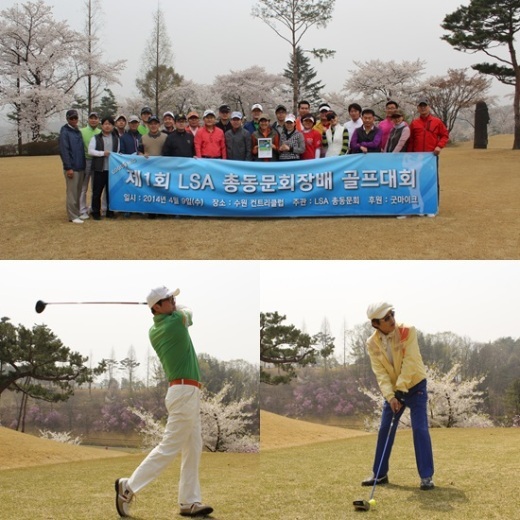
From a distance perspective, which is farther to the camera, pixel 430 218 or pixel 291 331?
pixel 430 218

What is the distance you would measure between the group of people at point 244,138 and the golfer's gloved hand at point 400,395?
20.7ft

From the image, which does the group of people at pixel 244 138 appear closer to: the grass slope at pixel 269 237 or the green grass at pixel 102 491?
the grass slope at pixel 269 237

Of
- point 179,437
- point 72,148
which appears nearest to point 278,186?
Result: point 72,148

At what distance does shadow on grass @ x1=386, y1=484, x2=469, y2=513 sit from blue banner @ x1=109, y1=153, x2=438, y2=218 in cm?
680

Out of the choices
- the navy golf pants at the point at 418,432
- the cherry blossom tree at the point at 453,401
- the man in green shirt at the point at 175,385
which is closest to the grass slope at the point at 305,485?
the navy golf pants at the point at 418,432

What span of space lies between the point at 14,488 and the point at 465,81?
45.7m

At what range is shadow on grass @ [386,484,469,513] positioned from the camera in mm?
5001

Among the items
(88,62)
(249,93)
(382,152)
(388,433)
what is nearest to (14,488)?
(388,433)

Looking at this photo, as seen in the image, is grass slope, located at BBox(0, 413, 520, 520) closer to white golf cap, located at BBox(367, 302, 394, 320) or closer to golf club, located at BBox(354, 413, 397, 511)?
golf club, located at BBox(354, 413, 397, 511)

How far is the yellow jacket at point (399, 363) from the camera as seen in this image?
5.74 meters

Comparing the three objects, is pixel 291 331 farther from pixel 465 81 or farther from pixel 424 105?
pixel 465 81

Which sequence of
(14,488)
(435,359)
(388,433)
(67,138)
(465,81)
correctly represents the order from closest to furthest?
(388,433)
(14,488)
(435,359)
(67,138)
(465,81)

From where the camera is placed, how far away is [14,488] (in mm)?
6484

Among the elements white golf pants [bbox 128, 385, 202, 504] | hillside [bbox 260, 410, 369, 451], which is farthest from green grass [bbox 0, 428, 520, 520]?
hillside [bbox 260, 410, 369, 451]
